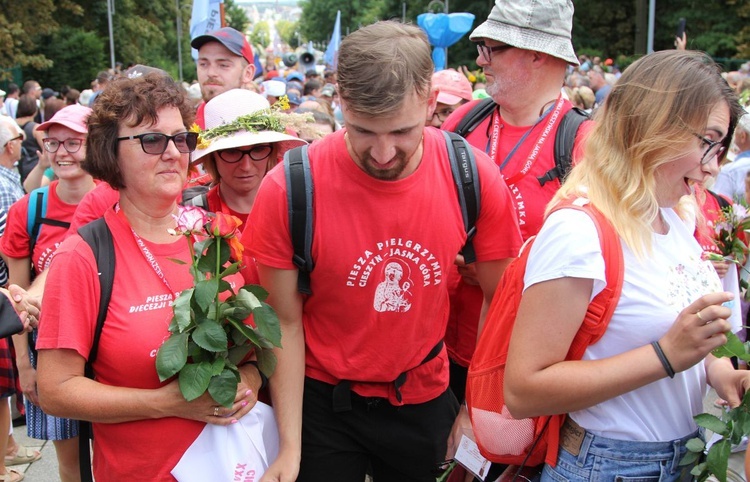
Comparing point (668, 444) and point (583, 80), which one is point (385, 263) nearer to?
point (668, 444)

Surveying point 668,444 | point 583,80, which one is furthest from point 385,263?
point 583,80

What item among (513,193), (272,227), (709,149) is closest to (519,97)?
(513,193)

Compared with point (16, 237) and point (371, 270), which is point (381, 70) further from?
point (16, 237)

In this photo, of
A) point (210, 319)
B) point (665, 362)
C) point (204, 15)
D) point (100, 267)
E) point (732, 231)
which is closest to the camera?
point (665, 362)

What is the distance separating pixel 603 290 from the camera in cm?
190

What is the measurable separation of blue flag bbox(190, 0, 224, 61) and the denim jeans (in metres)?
8.58

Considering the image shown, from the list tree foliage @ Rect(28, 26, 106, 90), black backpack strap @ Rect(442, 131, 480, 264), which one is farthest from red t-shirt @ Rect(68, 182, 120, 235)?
tree foliage @ Rect(28, 26, 106, 90)

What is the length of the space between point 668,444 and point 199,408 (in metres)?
1.39

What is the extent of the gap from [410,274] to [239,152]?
119 cm

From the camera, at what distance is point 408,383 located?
2572 millimetres

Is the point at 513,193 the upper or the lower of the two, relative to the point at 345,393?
upper

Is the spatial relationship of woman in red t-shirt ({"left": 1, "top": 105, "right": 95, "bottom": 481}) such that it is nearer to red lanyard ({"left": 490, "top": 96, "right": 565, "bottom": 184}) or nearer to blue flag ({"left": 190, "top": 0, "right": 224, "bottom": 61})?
red lanyard ({"left": 490, "top": 96, "right": 565, "bottom": 184})

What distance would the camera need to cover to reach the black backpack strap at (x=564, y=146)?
119 inches

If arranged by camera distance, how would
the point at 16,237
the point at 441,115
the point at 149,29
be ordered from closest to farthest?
the point at 16,237 < the point at 441,115 < the point at 149,29
